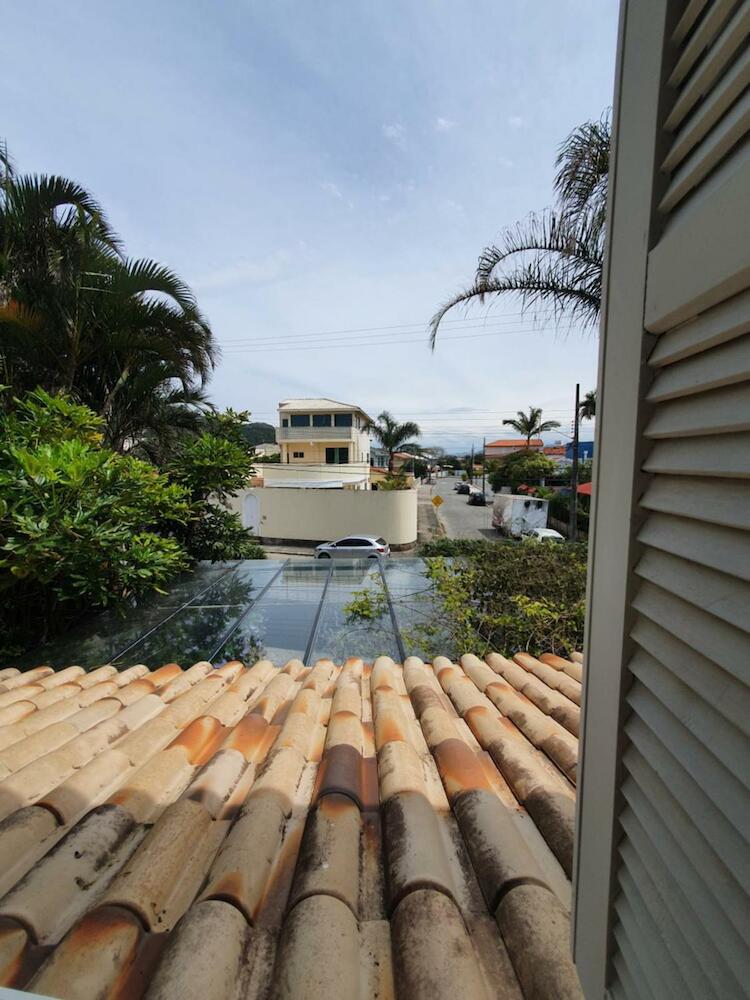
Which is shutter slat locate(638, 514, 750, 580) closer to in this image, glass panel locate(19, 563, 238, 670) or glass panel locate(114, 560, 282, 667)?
glass panel locate(114, 560, 282, 667)

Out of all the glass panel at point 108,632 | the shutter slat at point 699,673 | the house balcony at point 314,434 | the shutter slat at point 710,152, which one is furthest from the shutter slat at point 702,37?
the house balcony at point 314,434

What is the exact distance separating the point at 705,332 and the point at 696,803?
705 millimetres

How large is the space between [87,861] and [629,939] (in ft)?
5.25

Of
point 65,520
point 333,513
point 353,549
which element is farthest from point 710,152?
point 333,513

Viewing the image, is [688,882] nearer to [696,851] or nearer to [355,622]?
[696,851]

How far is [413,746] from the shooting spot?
221 centimetres

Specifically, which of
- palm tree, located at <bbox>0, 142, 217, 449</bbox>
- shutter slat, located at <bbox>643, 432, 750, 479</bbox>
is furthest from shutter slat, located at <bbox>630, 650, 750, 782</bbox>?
palm tree, located at <bbox>0, 142, 217, 449</bbox>

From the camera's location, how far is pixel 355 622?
6.50 meters

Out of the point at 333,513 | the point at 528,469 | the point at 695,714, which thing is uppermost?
the point at 695,714

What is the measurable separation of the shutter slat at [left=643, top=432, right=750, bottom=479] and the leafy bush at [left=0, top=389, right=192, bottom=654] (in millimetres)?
5175

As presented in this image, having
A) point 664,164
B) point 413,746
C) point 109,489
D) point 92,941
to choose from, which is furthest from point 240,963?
point 109,489

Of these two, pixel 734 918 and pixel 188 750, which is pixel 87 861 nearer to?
pixel 188 750

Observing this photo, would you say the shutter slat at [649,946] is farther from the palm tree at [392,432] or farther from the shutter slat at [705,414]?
the palm tree at [392,432]

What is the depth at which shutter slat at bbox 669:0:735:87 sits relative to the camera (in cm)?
63
